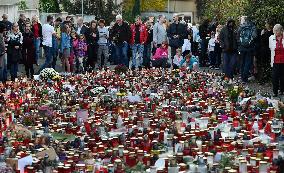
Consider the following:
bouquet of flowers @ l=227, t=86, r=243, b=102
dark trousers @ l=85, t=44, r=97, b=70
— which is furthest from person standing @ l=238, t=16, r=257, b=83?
dark trousers @ l=85, t=44, r=97, b=70

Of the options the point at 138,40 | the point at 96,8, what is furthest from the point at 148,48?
the point at 96,8

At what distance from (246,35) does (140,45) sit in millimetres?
4794

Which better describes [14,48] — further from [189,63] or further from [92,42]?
[189,63]

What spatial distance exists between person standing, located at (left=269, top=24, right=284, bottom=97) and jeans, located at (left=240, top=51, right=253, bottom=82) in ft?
7.33

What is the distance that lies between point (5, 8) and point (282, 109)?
18112 mm

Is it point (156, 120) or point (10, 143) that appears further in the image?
point (156, 120)

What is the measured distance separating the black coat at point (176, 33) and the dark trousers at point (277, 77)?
658 cm

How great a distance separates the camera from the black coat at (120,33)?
76.7 ft

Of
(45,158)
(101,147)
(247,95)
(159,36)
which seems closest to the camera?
(45,158)

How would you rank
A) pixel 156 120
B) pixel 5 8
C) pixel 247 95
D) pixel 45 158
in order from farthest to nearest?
pixel 5 8 → pixel 247 95 → pixel 156 120 → pixel 45 158

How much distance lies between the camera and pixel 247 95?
15.6 metres

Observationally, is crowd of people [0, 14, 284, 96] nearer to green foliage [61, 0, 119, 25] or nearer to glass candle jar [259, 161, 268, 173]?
glass candle jar [259, 161, 268, 173]

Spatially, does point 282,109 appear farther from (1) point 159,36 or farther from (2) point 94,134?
(1) point 159,36

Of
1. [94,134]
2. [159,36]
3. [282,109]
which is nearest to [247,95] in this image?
[282,109]
